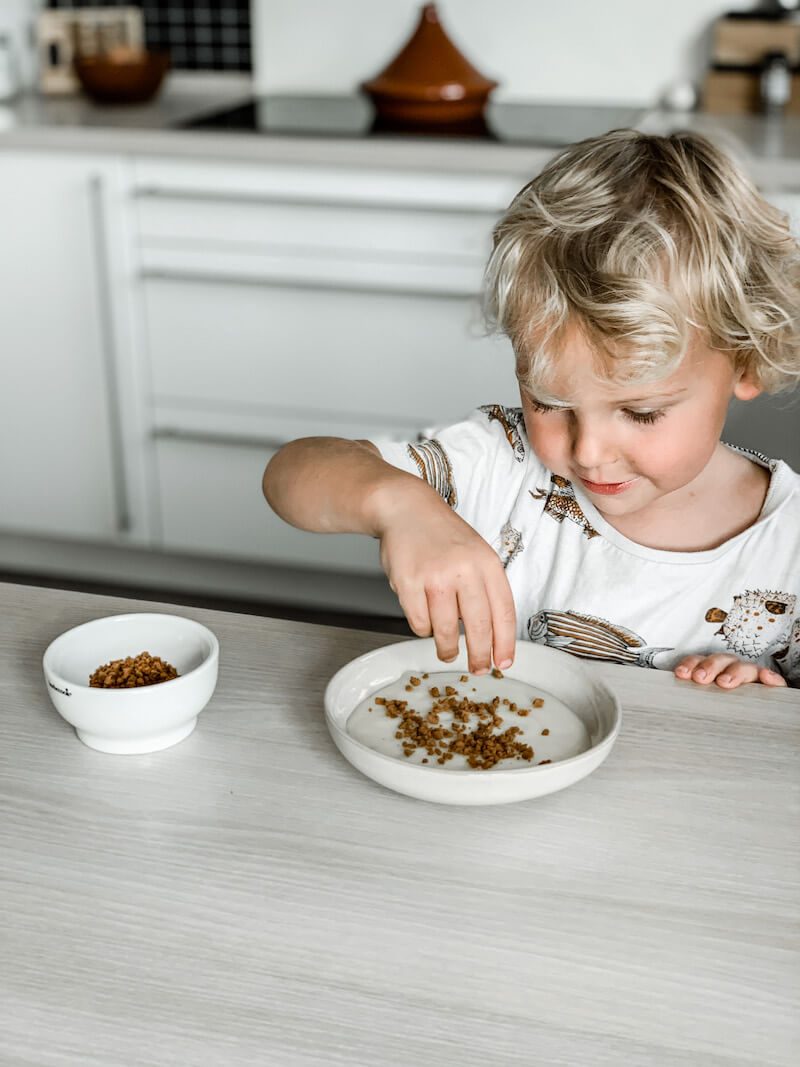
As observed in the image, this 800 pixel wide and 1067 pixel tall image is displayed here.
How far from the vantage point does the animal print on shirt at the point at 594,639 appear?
1266 millimetres

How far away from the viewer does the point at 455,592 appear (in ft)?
2.86

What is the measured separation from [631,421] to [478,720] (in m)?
0.32

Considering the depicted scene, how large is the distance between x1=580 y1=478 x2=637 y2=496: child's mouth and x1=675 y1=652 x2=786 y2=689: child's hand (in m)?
0.20

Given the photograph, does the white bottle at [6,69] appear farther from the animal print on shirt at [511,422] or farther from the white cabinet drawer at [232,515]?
the animal print on shirt at [511,422]

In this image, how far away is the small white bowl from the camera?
2.70 ft

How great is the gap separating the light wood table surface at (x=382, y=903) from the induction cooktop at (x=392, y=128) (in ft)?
5.20

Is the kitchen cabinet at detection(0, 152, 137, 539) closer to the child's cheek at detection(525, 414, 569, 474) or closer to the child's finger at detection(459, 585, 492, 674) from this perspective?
the child's cheek at detection(525, 414, 569, 474)

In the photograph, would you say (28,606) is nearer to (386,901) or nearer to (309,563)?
(386,901)

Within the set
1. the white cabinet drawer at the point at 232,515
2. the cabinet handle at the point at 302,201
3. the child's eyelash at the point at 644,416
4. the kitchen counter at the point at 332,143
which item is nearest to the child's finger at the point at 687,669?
the child's eyelash at the point at 644,416

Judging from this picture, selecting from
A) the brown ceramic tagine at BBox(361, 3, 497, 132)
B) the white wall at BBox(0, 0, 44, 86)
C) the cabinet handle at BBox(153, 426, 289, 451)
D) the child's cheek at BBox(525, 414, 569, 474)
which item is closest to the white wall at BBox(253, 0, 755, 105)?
the brown ceramic tagine at BBox(361, 3, 497, 132)

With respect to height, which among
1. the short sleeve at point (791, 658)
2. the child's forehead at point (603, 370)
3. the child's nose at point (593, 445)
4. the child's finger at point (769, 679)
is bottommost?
the short sleeve at point (791, 658)

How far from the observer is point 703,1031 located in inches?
24.4

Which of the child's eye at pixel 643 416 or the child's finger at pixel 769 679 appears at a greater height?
the child's eye at pixel 643 416

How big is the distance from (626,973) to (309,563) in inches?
78.8
